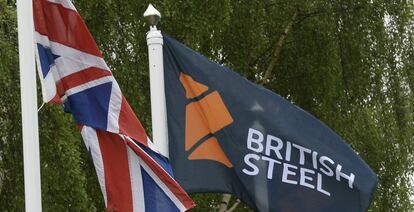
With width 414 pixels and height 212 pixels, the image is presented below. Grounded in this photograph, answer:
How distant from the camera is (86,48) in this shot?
5.74 metres

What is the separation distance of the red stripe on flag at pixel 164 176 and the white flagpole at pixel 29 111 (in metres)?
0.89

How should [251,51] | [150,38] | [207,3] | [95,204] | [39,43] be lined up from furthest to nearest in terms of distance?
1. [251,51]
2. [207,3]
3. [95,204]
4. [150,38]
5. [39,43]

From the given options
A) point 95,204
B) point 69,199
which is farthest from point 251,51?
point 69,199

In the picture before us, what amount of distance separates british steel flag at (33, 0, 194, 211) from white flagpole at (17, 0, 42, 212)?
37cm

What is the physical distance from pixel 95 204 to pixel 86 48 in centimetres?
490

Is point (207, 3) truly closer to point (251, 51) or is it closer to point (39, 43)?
point (251, 51)

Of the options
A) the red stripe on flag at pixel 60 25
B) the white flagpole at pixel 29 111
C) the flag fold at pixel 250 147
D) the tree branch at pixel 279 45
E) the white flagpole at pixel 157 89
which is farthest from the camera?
the tree branch at pixel 279 45

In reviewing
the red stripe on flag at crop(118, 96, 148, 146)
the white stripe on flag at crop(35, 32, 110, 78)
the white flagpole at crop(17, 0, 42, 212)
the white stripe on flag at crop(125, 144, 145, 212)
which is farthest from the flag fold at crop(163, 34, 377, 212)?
the white flagpole at crop(17, 0, 42, 212)

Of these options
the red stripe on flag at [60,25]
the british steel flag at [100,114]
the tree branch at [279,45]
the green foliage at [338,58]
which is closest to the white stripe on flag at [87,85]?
the british steel flag at [100,114]

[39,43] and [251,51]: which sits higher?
[251,51]

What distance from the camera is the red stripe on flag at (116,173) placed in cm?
575

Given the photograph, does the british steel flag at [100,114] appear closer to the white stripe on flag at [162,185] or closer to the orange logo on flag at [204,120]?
the white stripe on flag at [162,185]

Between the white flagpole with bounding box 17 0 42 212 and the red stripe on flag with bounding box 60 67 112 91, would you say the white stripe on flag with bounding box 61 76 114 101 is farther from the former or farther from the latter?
the white flagpole with bounding box 17 0 42 212

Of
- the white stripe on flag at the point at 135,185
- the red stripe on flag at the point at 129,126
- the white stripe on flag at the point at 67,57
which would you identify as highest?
the white stripe on flag at the point at 67,57
